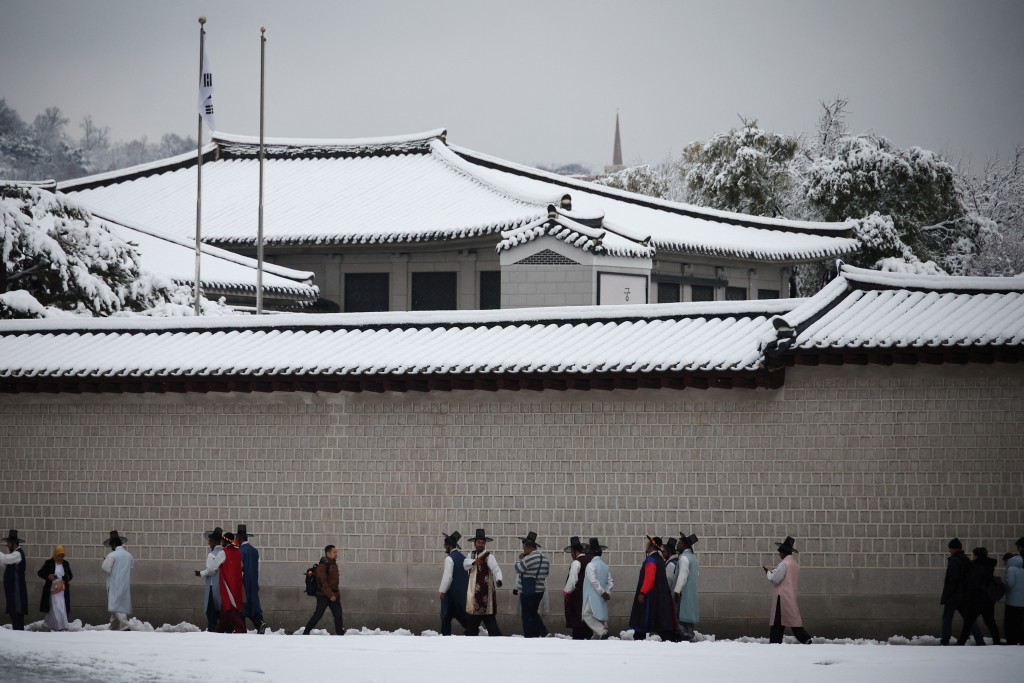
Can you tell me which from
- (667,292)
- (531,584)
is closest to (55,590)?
(531,584)

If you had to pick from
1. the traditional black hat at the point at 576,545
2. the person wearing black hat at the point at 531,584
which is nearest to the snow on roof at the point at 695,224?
the traditional black hat at the point at 576,545

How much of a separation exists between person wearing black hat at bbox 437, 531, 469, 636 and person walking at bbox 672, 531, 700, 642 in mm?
2501

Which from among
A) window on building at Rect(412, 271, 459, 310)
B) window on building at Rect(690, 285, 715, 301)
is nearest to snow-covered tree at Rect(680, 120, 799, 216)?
window on building at Rect(690, 285, 715, 301)

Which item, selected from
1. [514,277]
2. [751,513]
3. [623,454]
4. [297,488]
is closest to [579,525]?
[623,454]

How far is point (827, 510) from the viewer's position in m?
17.0

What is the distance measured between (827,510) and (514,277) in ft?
44.7

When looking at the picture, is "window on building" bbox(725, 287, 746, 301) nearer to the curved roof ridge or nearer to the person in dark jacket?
the curved roof ridge

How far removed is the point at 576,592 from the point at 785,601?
97.4 inches

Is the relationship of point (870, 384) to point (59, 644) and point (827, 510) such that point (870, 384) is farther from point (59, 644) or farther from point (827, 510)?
point (59, 644)

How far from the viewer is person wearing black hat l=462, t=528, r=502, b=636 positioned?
17094mm

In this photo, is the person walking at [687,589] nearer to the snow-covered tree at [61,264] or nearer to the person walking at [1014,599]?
the person walking at [1014,599]

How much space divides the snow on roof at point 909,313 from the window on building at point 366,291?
17.8m

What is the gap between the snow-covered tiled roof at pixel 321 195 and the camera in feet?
111

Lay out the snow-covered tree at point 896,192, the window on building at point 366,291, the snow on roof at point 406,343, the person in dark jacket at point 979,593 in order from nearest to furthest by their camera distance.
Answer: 1. the person in dark jacket at point 979,593
2. the snow on roof at point 406,343
3. the window on building at point 366,291
4. the snow-covered tree at point 896,192
